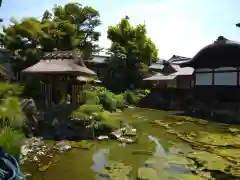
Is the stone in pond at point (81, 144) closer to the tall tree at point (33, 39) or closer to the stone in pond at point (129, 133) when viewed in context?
the stone in pond at point (129, 133)

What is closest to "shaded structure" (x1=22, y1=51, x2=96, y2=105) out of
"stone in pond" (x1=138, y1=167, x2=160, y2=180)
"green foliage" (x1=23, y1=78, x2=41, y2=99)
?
"green foliage" (x1=23, y1=78, x2=41, y2=99)

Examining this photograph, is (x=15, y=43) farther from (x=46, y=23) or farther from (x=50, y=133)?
(x=50, y=133)

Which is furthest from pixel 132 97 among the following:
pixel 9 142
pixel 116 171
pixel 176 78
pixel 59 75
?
pixel 9 142

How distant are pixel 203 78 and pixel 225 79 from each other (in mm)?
2009

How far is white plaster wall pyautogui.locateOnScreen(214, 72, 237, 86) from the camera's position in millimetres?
19609

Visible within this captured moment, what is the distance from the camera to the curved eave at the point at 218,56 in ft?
63.2

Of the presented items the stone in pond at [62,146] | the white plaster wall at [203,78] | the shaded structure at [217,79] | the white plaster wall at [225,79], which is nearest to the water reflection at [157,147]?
the stone in pond at [62,146]

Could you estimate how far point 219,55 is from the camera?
2034 cm

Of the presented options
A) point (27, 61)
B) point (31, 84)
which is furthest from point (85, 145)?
point (27, 61)

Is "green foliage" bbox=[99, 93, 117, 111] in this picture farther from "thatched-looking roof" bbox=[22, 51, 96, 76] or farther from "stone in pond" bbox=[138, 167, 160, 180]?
"stone in pond" bbox=[138, 167, 160, 180]

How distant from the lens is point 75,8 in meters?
29.3

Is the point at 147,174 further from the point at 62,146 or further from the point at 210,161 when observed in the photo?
the point at 62,146

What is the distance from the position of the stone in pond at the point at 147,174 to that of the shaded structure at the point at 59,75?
737 cm

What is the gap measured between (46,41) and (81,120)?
34.0 feet
